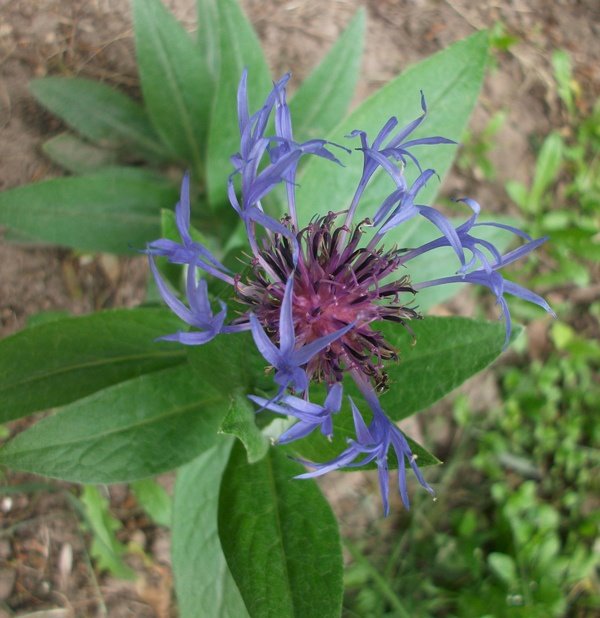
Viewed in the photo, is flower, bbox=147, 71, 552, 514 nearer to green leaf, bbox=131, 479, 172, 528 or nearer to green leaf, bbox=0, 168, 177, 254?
green leaf, bbox=0, 168, 177, 254

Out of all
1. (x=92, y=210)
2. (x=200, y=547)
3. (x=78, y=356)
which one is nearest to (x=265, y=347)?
(x=78, y=356)

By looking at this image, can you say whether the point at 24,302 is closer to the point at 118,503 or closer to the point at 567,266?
the point at 118,503

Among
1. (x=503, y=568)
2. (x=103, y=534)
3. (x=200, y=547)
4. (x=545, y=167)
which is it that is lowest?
(x=503, y=568)

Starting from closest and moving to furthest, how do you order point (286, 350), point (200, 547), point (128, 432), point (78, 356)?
point (286, 350), point (128, 432), point (78, 356), point (200, 547)

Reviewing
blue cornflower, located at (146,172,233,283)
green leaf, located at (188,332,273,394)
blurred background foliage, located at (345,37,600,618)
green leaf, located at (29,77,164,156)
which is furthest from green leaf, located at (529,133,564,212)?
blue cornflower, located at (146,172,233,283)

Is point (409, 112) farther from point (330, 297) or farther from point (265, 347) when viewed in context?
point (265, 347)

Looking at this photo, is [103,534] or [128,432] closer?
[128,432]
